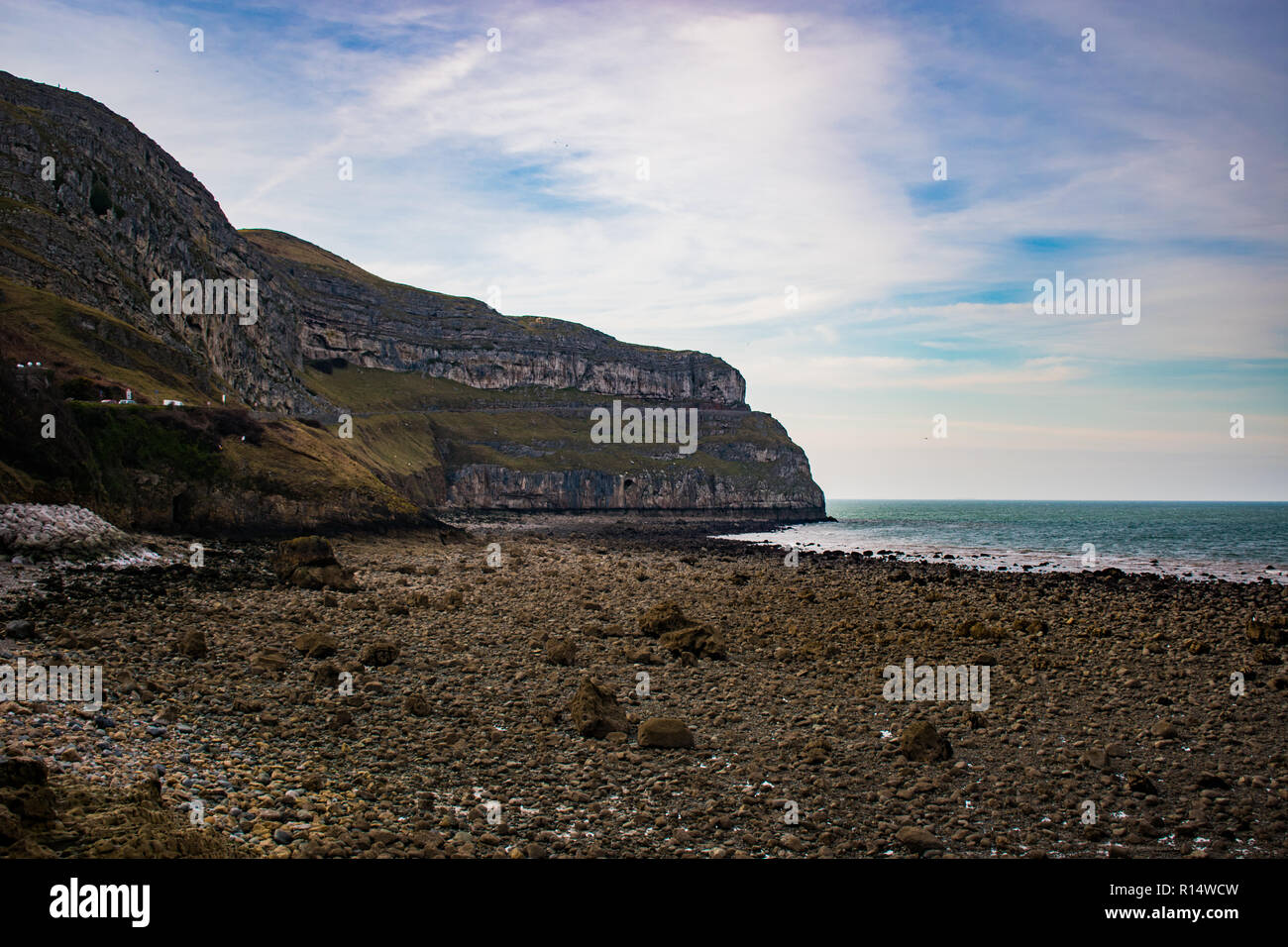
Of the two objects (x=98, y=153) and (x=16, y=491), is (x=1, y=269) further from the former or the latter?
(x=16, y=491)

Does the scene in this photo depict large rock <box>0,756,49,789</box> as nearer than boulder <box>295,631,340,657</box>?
Yes

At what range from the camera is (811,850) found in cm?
1054

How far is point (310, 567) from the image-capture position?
102 feet

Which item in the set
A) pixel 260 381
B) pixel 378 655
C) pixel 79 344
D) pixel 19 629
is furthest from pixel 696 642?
pixel 260 381

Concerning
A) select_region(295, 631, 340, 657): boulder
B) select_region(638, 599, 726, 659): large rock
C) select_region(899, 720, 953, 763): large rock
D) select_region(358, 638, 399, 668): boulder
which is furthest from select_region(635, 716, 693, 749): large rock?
select_region(295, 631, 340, 657): boulder

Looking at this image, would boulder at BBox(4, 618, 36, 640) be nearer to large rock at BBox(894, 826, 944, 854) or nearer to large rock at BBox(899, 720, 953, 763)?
large rock at BBox(894, 826, 944, 854)

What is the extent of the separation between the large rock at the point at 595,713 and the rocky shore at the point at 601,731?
77 mm

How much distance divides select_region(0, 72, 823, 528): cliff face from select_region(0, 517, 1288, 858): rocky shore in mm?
16591

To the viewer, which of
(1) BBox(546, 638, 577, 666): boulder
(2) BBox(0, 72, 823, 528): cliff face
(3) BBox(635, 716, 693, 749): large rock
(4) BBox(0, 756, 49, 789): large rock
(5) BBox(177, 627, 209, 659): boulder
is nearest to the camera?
(4) BBox(0, 756, 49, 789): large rock

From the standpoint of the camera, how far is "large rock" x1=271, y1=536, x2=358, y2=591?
99.5 feet

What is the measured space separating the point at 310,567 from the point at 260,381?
246 feet
